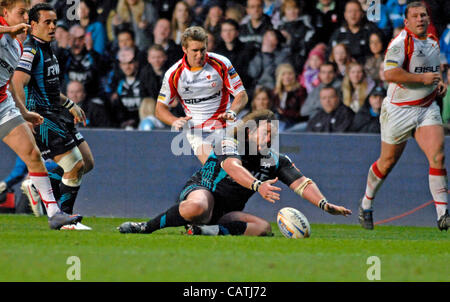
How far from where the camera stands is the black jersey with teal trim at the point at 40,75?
9672mm

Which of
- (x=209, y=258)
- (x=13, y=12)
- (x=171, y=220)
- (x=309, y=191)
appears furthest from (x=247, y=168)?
(x=13, y=12)

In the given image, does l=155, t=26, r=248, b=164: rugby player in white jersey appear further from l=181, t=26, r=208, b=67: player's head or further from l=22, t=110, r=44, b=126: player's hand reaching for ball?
l=22, t=110, r=44, b=126: player's hand reaching for ball

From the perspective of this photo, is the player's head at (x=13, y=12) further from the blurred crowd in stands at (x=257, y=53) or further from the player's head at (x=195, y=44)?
the blurred crowd in stands at (x=257, y=53)

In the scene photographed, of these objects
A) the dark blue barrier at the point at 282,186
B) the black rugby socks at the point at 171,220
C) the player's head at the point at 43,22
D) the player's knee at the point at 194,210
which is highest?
the player's head at the point at 43,22

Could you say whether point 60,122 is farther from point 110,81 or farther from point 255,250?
point 110,81

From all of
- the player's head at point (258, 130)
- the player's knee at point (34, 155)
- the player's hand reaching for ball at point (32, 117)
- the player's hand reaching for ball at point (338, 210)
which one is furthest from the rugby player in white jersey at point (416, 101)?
the player's knee at point (34, 155)

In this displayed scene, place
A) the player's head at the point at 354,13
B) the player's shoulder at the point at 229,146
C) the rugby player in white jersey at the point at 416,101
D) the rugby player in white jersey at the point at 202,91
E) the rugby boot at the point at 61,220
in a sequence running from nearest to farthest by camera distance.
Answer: the player's shoulder at the point at 229,146 → the rugby boot at the point at 61,220 → the rugby player in white jersey at the point at 416,101 → the rugby player in white jersey at the point at 202,91 → the player's head at the point at 354,13

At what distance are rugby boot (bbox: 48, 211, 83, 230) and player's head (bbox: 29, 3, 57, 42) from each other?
6.50 feet

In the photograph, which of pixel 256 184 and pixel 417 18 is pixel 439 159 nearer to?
pixel 417 18

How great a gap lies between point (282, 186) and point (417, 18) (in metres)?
3.55

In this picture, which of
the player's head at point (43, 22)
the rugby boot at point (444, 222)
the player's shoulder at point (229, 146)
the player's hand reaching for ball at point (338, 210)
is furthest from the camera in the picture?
the rugby boot at point (444, 222)

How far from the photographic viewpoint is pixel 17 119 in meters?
8.80

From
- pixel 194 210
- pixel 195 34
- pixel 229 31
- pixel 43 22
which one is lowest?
pixel 194 210

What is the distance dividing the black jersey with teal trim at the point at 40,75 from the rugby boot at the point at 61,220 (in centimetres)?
160
